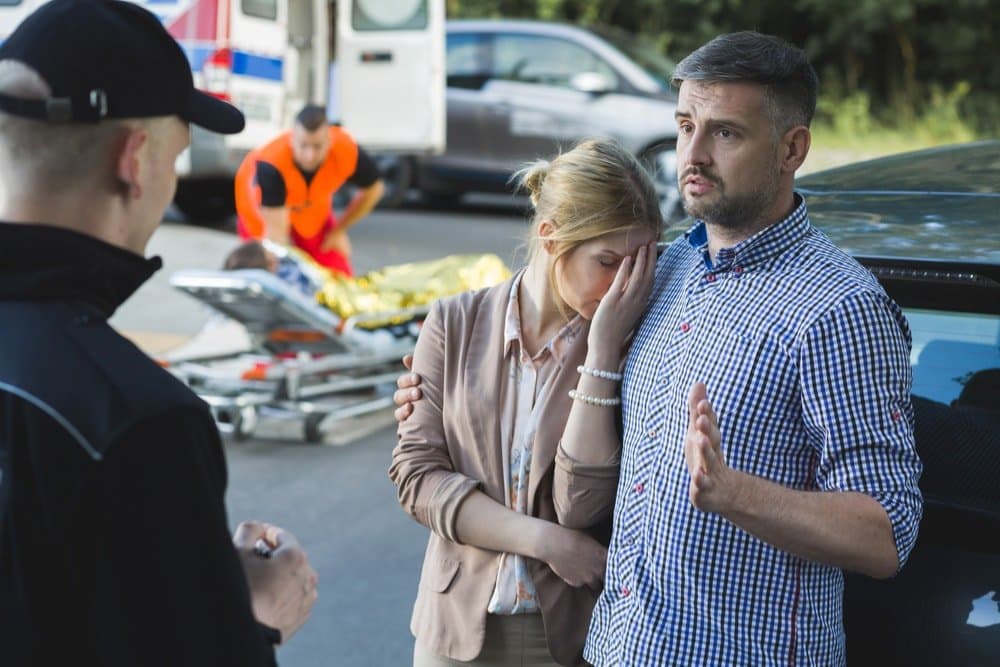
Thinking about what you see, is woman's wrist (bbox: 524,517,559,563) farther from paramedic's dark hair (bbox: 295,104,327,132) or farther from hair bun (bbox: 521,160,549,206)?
paramedic's dark hair (bbox: 295,104,327,132)

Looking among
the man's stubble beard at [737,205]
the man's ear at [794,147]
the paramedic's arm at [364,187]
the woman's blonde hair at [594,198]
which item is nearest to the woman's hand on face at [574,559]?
the woman's blonde hair at [594,198]

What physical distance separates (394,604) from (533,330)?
8.19ft

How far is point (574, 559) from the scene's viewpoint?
229 cm

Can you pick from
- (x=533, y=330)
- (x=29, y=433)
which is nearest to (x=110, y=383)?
(x=29, y=433)

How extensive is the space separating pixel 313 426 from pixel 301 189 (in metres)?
1.52

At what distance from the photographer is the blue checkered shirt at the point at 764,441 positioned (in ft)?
6.15

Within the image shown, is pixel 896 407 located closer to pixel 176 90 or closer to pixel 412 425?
pixel 412 425

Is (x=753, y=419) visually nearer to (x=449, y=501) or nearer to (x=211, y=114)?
(x=449, y=501)

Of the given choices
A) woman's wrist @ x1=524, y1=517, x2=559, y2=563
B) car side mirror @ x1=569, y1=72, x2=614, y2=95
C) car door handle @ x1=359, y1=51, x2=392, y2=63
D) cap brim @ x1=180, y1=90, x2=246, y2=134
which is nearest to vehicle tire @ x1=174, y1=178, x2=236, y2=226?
car door handle @ x1=359, y1=51, x2=392, y2=63

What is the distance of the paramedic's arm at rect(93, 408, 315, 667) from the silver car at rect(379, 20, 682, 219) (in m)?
12.1

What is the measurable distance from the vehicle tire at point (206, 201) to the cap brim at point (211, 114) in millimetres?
12168

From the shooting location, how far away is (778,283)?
6.52 ft

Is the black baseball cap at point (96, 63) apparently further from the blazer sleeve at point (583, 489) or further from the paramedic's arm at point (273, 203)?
the paramedic's arm at point (273, 203)

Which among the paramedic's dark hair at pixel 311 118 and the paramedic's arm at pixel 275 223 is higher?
the paramedic's dark hair at pixel 311 118
